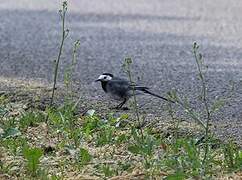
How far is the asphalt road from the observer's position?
8781mm

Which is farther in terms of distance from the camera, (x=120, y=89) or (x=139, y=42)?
(x=139, y=42)

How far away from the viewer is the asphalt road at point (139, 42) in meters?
8.78

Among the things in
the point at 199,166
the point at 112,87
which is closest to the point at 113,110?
the point at 112,87

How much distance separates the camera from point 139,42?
467 inches

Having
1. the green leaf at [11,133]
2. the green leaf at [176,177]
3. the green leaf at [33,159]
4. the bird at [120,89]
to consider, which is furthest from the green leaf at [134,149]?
the bird at [120,89]

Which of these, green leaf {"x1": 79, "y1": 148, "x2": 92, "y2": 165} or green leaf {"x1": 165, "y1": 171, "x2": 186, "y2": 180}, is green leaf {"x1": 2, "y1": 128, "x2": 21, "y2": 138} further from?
green leaf {"x1": 165, "y1": 171, "x2": 186, "y2": 180}

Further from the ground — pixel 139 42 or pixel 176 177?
pixel 176 177

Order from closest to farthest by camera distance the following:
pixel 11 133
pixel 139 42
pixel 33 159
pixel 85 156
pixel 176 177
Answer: pixel 176 177
pixel 33 159
pixel 85 156
pixel 11 133
pixel 139 42

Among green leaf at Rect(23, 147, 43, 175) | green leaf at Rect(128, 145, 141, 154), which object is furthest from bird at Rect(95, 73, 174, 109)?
green leaf at Rect(23, 147, 43, 175)

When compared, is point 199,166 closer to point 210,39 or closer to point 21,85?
point 21,85

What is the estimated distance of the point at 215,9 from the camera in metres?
15.4

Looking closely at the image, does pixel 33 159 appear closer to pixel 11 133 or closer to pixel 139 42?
pixel 11 133

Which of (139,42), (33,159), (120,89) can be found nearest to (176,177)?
(33,159)

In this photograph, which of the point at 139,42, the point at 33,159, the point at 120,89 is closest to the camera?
the point at 33,159
